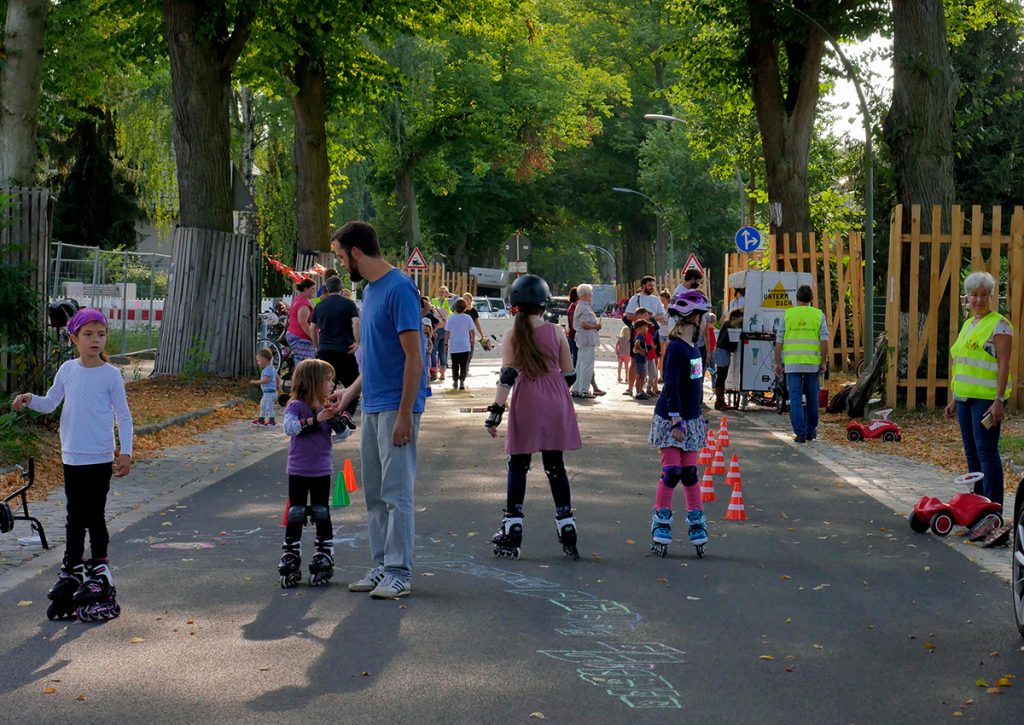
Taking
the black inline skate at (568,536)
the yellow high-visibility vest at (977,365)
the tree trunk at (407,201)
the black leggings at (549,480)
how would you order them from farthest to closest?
the tree trunk at (407,201)
the yellow high-visibility vest at (977,365)
the black leggings at (549,480)
the black inline skate at (568,536)

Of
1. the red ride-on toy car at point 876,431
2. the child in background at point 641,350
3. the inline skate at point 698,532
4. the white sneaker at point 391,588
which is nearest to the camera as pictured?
the white sneaker at point 391,588

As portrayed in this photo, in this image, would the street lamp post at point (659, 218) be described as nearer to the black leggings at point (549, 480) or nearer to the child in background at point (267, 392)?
the child in background at point (267, 392)

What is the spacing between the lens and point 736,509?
453 inches

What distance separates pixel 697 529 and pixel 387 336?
8.80 ft

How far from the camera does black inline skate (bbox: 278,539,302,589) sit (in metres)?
8.39

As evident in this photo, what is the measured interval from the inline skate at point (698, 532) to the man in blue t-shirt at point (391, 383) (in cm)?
219

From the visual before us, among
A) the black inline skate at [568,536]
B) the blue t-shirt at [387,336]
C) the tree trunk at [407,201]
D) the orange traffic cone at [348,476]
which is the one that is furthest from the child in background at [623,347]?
the tree trunk at [407,201]

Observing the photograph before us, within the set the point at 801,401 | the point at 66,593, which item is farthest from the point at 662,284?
the point at 66,593

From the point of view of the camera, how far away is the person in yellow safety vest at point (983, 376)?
34.8ft

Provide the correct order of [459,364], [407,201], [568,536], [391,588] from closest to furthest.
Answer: [391,588], [568,536], [459,364], [407,201]

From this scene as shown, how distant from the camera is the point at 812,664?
6672 mm

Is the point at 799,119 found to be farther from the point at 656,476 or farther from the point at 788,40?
the point at 656,476

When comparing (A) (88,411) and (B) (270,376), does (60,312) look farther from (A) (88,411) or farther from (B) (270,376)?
(A) (88,411)

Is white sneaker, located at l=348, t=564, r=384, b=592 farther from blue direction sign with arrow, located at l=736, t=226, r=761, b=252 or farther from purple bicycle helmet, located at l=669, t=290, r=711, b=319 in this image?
blue direction sign with arrow, located at l=736, t=226, r=761, b=252
